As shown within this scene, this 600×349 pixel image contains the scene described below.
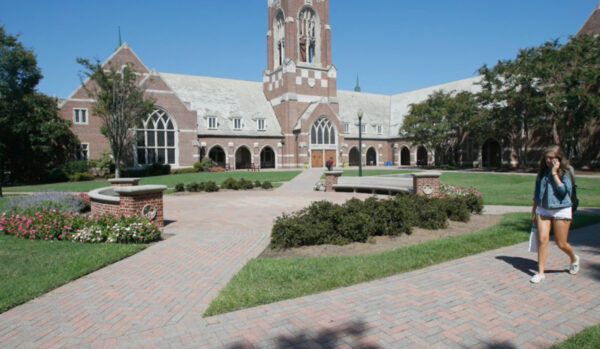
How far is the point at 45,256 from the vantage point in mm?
6750

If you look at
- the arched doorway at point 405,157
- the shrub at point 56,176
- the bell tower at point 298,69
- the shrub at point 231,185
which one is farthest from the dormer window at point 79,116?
the arched doorway at point 405,157

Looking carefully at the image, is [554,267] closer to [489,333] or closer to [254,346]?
[489,333]

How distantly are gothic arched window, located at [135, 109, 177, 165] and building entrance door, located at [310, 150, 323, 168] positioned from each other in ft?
55.6

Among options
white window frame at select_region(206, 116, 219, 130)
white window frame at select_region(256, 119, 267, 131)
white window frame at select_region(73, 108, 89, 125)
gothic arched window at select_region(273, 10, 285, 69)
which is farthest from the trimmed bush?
gothic arched window at select_region(273, 10, 285, 69)

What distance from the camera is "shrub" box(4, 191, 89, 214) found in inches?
410

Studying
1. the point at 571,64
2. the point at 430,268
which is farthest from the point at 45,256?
the point at 571,64

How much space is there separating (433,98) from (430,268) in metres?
40.7

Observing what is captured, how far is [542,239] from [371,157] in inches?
2082

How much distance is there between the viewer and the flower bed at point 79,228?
7.93m

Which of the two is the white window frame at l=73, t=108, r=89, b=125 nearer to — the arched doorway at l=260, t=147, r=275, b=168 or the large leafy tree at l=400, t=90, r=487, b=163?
the arched doorway at l=260, t=147, r=275, b=168

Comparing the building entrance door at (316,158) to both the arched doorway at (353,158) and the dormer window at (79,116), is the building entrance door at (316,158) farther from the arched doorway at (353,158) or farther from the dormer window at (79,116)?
the dormer window at (79,116)

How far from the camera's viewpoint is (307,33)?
5066cm

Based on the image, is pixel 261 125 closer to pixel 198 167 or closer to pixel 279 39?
pixel 198 167

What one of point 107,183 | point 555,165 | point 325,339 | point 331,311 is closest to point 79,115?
point 107,183
